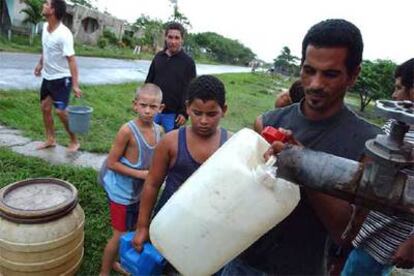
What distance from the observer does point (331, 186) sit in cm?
85

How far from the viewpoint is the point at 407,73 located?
2.39m

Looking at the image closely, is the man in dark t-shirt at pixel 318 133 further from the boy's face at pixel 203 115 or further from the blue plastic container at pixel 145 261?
the boy's face at pixel 203 115

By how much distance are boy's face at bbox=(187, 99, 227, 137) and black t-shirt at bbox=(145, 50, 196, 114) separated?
2.23m

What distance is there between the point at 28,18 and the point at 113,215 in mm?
20656

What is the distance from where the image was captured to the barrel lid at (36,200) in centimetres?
225

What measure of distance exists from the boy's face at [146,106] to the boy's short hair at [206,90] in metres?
0.69

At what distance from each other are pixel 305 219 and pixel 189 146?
29.9 inches

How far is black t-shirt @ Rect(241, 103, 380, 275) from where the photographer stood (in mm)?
1305

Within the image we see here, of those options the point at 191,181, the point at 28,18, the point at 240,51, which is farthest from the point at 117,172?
the point at 240,51

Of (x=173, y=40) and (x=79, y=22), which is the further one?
(x=79, y=22)

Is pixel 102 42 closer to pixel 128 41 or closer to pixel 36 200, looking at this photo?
pixel 128 41

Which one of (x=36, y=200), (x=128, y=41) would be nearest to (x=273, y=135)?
(x=36, y=200)

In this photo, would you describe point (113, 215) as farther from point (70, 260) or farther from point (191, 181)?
point (191, 181)

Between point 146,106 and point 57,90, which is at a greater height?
point 146,106
